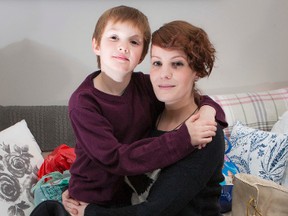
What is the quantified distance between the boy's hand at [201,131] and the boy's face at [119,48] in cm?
26

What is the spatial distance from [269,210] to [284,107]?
1153mm

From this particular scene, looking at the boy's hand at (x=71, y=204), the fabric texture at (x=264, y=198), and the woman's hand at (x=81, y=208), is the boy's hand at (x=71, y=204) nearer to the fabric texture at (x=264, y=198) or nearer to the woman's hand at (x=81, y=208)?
the woman's hand at (x=81, y=208)

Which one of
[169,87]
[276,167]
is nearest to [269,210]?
[169,87]

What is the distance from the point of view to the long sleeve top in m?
1.00

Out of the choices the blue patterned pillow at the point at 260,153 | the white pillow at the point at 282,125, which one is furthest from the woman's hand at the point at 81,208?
the white pillow at the point at 282,125

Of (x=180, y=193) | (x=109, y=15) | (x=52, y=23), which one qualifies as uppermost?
(x=109, y=15)

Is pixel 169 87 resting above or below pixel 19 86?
above

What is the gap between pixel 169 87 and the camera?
108 cm

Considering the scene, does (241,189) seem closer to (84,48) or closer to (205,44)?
(205,44)

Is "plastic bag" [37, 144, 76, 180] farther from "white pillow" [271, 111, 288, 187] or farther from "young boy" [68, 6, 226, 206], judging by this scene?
"white pillow" [271, 111, 288, 187]

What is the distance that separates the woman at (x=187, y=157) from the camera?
1.00m

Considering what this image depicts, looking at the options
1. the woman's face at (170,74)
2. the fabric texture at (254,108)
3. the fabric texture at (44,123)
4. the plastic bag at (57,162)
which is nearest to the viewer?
A: the woman's face at (170,74)

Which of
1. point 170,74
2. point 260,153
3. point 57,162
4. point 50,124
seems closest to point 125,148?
point 170,74

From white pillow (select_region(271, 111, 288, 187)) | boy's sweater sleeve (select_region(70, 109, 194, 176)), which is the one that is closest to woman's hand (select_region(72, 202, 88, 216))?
boy's sweater sleeve (select_region(70, 109, 194, 176))
